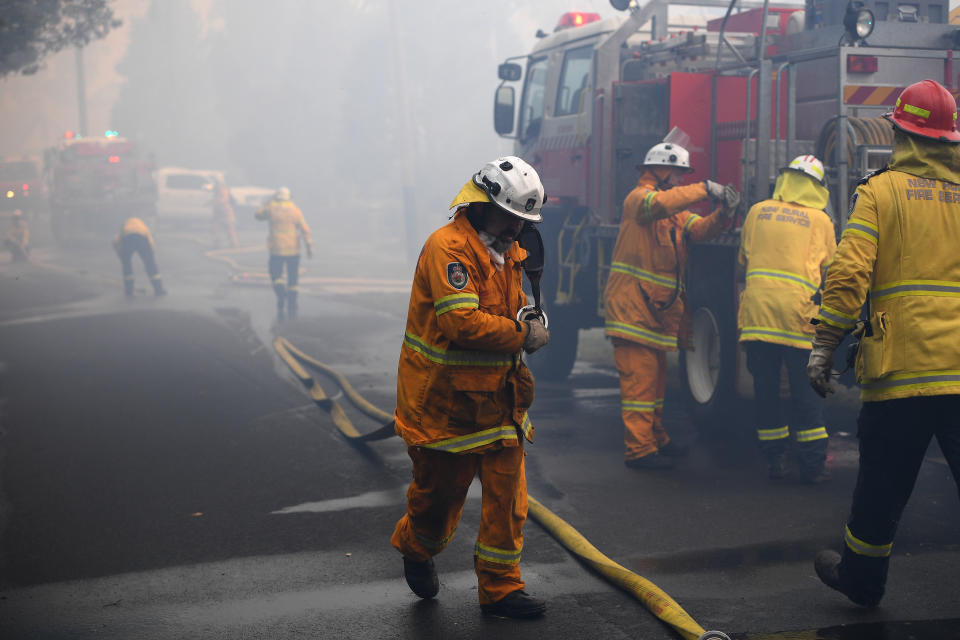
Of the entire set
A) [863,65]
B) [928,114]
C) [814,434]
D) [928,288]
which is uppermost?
[863,65]

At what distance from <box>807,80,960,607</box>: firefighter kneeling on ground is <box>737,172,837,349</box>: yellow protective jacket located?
1999 mm

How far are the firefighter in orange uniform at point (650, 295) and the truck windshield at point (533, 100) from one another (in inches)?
138

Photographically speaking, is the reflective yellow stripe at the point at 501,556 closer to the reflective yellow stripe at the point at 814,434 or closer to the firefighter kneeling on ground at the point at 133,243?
the reflective yellow stripe at the point at 814,434

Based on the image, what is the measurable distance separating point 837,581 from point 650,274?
2851 mm

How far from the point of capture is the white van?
101 ft

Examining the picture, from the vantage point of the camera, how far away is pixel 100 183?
1091 inches

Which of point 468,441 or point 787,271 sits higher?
point 787,271

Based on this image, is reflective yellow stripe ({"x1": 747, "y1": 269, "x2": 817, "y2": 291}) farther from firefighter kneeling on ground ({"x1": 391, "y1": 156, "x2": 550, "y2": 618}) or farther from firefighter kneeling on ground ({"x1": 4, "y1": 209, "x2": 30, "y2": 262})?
firefighter kneeling on ground ({"x1": 4, "y1": 209, "x2": 30, "y2": 262})

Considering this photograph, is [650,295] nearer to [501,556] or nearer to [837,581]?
[837,581]

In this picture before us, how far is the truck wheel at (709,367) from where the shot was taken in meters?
7.19

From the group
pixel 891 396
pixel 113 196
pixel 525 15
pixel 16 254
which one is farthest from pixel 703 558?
pixel 525 15

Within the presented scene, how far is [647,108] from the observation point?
793 centimetres

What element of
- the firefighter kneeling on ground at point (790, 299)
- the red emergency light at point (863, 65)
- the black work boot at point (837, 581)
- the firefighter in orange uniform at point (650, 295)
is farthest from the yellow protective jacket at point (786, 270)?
the black work boot at point (837, 581)

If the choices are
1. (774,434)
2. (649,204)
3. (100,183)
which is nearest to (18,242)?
(100,183)
